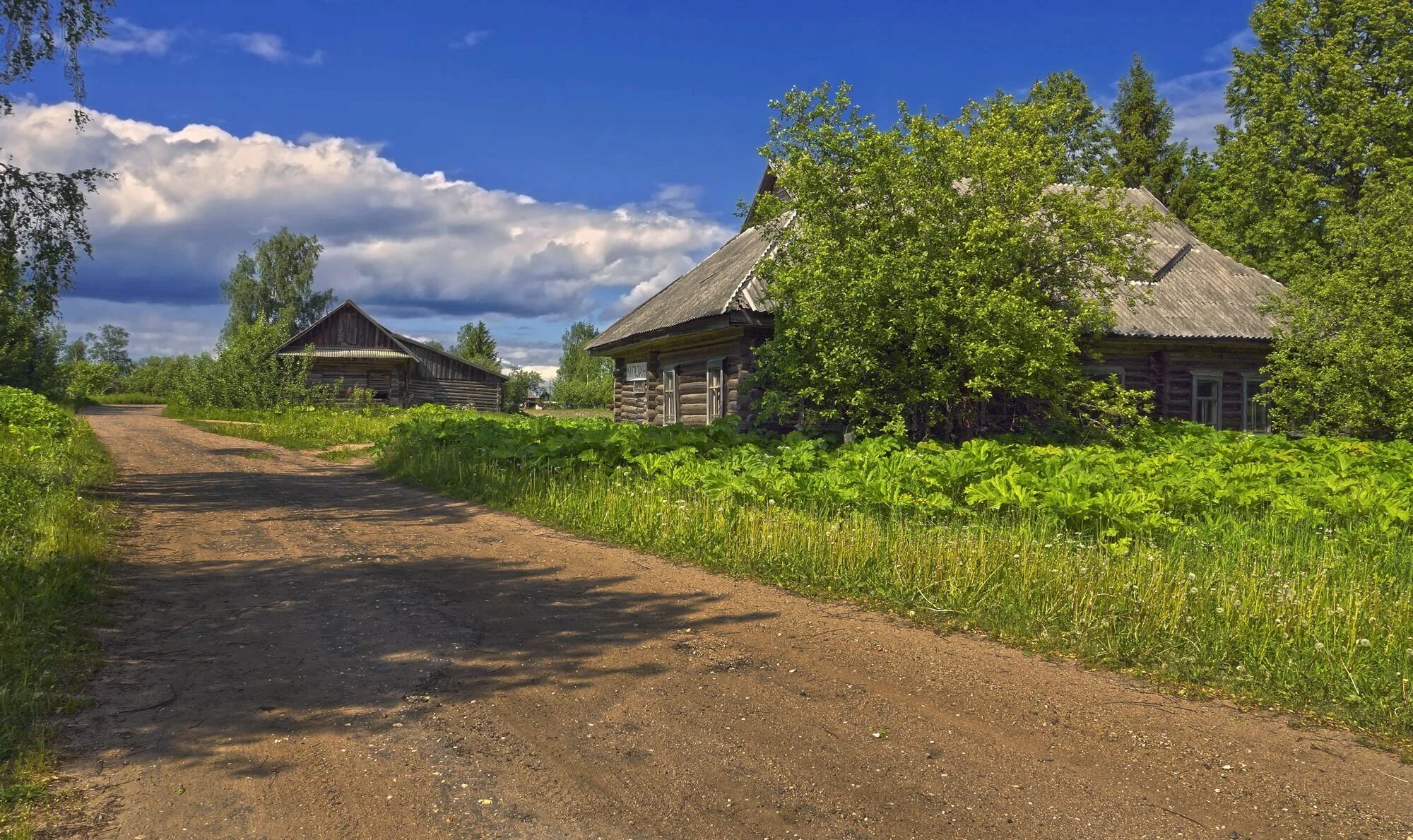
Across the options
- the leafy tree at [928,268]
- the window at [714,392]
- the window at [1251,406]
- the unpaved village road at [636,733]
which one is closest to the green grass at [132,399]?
the window at [714,392]

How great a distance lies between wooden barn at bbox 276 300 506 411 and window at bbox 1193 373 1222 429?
32.2 meters

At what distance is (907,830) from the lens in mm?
3340

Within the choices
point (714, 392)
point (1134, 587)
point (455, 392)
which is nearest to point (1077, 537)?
point (1134, 587)

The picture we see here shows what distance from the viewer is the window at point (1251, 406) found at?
2044 centimetres

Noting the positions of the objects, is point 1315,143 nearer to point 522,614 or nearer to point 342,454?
point 342,454

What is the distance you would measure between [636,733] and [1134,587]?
11.3ft

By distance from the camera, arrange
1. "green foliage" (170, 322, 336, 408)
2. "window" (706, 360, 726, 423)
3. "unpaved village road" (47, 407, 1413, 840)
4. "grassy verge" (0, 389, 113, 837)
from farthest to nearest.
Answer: "green foliage" (170, 322, 336, 408), "window" (706, 360, 726, 423), "grassy verge" (0, 389, 113, 837), "unpaved village road" (47, 407, 1413, 840)

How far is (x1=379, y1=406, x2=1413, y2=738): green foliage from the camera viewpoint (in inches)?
205

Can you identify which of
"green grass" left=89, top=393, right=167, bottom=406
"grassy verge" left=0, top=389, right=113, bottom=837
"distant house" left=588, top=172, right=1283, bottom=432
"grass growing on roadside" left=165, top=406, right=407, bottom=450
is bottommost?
"green grass" left=89, top=393, right=167, bottom=406

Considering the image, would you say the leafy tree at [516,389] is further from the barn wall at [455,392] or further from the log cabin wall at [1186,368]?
the log cabin wall at [1186,368]

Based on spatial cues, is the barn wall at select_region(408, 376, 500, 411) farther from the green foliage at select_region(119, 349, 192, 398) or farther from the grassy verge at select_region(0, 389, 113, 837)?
the green foliage at select_region(119, 349, 192, 398)

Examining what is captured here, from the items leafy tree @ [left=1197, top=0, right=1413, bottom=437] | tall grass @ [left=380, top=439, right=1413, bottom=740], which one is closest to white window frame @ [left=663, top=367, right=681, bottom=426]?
tall grass @ [left=380, top=439, right=1413, bottom=740]

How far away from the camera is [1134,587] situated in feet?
19.2

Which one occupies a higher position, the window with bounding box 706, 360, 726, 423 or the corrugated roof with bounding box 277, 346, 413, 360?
the corrugated roof with bounding box 277, 346, 413, 360
